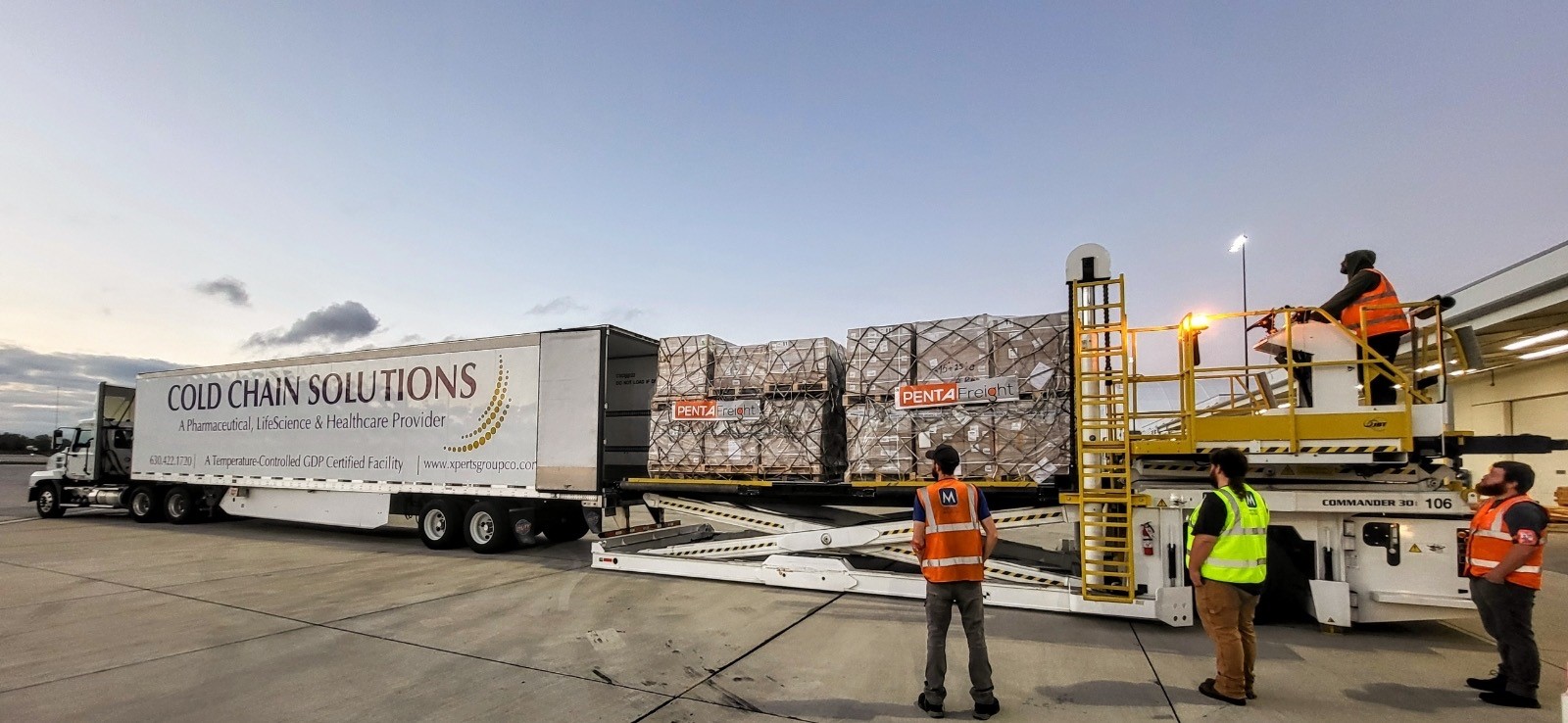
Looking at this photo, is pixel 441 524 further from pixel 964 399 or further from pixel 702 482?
pixel 964 399

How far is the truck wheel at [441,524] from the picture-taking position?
11922mm

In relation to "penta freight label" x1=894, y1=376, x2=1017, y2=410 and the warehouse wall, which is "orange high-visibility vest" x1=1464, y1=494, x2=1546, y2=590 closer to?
"penta freight label" x1=894, y1=376, x2=1017, y2=410

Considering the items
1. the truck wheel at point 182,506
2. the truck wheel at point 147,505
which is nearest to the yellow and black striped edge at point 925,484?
the truck wheel at point 182,506

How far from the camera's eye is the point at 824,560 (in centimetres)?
851

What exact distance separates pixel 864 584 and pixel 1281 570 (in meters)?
4.10

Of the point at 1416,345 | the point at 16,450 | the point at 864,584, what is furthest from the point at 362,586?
the point at 16,450

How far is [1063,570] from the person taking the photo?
7.93m

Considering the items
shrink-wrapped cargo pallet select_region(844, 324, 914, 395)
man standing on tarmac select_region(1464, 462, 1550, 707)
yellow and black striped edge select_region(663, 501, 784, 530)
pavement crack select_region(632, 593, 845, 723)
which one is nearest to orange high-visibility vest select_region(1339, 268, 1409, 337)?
man standing on tarmac select_region(1464, 462, 1550, 707)

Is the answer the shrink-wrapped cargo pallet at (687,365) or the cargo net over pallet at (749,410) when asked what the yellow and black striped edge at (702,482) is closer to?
the cargo net over pallet at (749,410)

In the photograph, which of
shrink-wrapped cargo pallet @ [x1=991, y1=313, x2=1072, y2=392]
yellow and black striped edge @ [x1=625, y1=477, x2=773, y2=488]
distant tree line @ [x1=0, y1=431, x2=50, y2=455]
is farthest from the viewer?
distant tree line @ [x1=0, y1=431, x2=50, y2=455]

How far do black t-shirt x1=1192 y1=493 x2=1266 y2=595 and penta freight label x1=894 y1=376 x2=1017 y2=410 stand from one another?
2881 mm

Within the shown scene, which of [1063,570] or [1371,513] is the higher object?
[1371,513]

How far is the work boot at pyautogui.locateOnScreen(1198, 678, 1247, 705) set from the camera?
193 inches

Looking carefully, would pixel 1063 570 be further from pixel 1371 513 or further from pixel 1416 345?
pixel 1416 345
